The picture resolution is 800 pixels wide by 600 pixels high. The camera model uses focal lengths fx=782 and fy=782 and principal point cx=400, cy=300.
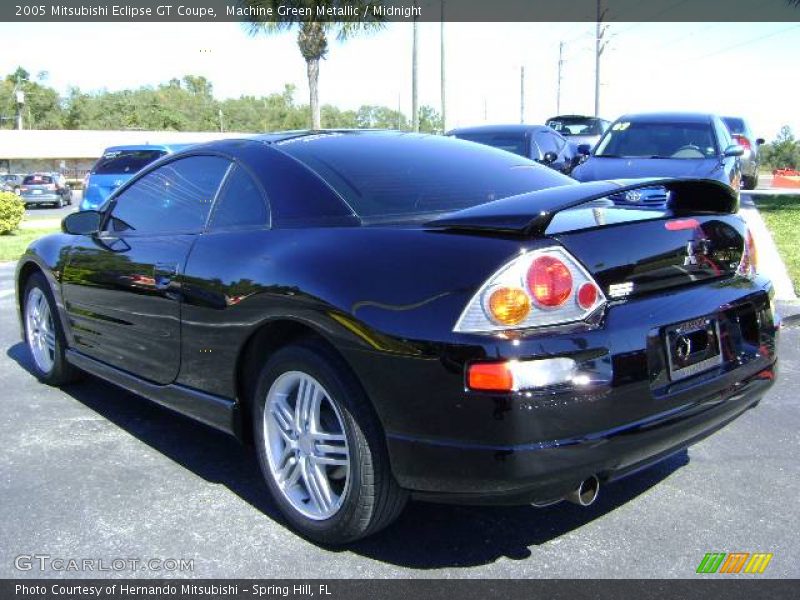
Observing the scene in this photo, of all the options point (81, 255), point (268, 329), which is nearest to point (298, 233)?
point (268, 329)

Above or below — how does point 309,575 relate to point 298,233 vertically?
below

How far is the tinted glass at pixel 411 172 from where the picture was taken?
3.15m

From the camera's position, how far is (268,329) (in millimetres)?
3066

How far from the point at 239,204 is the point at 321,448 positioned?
3.90ft

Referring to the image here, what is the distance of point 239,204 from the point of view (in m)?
3.45

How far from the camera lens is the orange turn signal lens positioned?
7.83ft

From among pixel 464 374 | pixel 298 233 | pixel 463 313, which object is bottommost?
pixel 464 374

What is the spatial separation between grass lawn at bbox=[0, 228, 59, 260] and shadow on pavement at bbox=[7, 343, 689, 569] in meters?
9.78

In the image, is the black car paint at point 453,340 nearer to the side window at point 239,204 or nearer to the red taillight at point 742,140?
the side window at point 239,204

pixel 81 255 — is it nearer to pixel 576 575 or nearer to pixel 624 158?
pixel 576 575

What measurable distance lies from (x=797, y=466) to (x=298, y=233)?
8.19 feet

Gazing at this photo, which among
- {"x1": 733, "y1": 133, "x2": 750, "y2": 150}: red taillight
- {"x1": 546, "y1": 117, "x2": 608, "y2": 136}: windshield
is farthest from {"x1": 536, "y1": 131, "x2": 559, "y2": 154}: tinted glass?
{"x1": 546, "y1": 117, "x2": 608, "y2": 136}: windshield
